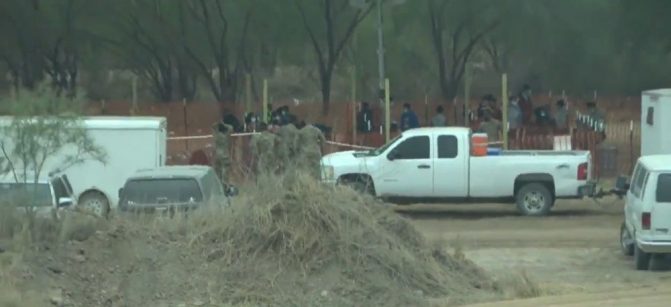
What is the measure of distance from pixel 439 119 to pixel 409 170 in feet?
22.9

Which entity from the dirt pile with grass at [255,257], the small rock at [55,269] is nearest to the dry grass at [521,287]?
the dirt pile with grass at [255,257]

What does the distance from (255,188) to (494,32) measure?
32.4 metres

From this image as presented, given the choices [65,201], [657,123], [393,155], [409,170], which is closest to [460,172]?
[409,170]

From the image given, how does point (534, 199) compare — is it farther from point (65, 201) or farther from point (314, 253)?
point (314, 253)

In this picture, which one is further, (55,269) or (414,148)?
(414,148)

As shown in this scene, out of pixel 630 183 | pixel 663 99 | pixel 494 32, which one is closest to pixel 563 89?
pixel 494 32

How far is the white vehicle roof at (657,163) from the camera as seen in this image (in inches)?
831

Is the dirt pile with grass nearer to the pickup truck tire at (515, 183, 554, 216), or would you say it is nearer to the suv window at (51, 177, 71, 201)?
the suv window at (51, 177, 71, 201)

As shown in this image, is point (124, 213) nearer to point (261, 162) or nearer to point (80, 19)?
point (261, 162)

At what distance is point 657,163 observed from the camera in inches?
850

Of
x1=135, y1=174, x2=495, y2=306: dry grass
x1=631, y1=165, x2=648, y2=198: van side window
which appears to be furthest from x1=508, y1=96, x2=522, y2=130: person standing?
x1=135, y1=174, x2=495, y2=306: dry grass

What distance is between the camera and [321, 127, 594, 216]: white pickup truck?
95.6 ft

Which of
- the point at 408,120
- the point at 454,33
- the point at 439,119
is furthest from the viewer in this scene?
the point at 454,33

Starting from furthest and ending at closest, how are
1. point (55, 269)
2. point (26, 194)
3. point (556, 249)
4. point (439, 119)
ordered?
point (439, 119) < point (556, 249) < point (26, 194) < point (55, 269)
